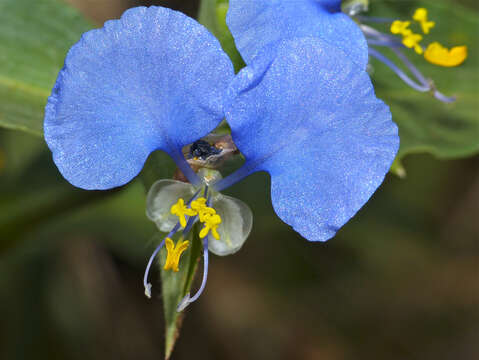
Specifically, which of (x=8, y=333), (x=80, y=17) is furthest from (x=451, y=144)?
(x=8, y=333)

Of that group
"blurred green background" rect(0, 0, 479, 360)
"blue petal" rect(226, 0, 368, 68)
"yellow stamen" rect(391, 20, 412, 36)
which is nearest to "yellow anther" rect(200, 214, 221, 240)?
"blue petal" rect(226, 0, 368, 68)

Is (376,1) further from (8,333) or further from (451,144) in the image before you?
(8,333)

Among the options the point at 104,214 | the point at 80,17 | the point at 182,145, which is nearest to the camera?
the point at 182,145

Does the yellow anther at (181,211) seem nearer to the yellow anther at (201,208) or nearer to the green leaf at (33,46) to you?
the yellow anther at (201,208)

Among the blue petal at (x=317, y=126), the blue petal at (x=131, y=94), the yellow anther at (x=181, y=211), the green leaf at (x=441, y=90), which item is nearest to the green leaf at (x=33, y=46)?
the blue petal at (x=131, y=94)

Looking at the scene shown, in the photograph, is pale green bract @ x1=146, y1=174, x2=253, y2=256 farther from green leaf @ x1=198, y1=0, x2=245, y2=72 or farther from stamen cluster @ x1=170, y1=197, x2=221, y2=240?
green leaf @ x1=198, y1=0, x2=245, y2=72

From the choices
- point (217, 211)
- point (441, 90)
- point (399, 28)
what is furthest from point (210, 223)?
point (441, 90)
